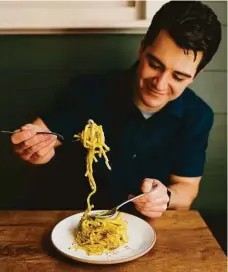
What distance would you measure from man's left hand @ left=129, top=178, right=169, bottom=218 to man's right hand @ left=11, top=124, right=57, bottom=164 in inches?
14.9

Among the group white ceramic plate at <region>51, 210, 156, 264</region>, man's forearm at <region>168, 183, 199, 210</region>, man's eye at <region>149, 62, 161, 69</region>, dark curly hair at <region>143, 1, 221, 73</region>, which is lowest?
man's forearm at <region>168, 183, 199, 210</region>

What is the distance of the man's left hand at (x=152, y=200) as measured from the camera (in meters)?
1.33

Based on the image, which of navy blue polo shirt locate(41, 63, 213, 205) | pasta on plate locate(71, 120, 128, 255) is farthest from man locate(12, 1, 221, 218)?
pasta on plate locate(71, 120, 128, 255)

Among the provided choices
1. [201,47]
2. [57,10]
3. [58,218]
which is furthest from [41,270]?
[57,10]

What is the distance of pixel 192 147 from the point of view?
6.13 ft

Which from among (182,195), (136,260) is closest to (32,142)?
(136,260)

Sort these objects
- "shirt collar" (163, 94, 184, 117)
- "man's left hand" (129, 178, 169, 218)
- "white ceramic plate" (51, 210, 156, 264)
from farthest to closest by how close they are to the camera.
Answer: "shirt collar" (163, 94, 184, 117) < "man's left hand" (129, 178, 169, 218) < "white ceramic plate" (51, 210, 156, 264)

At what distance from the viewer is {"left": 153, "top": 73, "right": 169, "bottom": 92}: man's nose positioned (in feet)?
5.31

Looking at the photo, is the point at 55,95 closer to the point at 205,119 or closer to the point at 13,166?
the point at 13,166

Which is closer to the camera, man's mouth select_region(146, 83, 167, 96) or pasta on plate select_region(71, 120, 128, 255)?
pasta on plate select_region(71, 120, 128, 255)

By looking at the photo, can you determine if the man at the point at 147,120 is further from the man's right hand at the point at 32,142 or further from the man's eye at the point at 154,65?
the man's right hand at the point at 32,142

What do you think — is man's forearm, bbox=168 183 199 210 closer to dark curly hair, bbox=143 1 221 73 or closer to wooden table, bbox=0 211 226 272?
wooden table, bbox=0 211 226 272

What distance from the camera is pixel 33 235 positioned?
1303mm

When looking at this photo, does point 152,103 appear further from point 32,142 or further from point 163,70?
point 32,142
